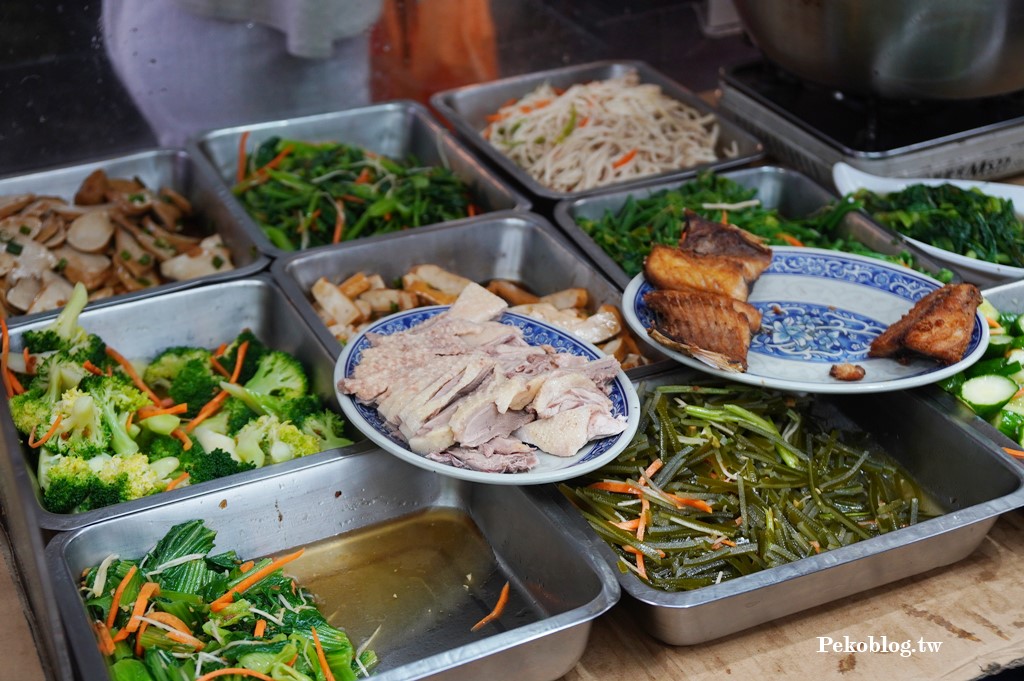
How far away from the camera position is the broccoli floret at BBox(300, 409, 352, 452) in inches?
104

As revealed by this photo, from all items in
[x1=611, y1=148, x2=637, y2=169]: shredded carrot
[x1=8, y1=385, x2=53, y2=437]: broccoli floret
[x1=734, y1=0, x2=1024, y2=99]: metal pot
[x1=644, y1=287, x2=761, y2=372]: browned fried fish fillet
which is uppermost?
[x1=734, y1=0, x2=1024, y2=99]: metal pot

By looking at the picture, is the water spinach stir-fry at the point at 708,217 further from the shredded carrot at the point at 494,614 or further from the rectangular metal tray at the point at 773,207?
the shredded carrot at the point at 494,614

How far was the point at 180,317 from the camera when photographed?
311cm

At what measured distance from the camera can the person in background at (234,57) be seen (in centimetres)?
395

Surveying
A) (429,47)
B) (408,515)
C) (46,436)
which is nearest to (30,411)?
(46,436)

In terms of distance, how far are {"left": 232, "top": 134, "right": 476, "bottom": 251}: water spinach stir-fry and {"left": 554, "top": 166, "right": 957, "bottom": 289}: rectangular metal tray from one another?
1.48 feet

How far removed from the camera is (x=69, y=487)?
2.34m

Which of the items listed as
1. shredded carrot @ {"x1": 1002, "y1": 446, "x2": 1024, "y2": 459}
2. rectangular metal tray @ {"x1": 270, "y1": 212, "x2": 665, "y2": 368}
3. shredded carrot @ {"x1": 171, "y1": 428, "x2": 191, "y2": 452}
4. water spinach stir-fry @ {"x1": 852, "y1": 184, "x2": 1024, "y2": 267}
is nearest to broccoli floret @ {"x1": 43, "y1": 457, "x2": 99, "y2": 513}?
shredded carrot @ {"x1": 171, "y1": 428, "x2": 191, "y2": 452}

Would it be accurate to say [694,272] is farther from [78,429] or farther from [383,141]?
[383,141]

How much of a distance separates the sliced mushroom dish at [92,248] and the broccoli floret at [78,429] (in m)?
0.71

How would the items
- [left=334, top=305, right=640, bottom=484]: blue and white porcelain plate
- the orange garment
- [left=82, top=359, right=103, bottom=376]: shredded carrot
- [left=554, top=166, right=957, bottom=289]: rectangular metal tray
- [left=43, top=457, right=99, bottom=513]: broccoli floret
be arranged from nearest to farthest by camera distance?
[left=334, top=305, right=640, bottom=484]: blue and white porcelain plate → [left=43, top=457, right=99, bottom=513]: broccoli floret → [left=82, top=359, right=103, bottom=376]: shredded carrot → [left=554, top=166, right=957, bottom=289]: rectangular metal tray → the orange garment

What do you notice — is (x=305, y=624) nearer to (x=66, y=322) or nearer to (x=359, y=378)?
(x=359, y=378)

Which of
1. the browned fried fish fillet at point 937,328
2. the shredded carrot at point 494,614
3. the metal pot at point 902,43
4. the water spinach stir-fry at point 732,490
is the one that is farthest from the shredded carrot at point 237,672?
the metal pot at point 902,43

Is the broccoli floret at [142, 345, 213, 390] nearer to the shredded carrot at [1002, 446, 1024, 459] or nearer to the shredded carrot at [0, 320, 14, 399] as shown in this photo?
the shredded carrot at [0, 320, 14, 399]
